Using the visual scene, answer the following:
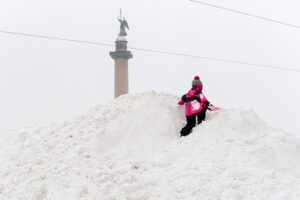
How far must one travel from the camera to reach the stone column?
55.9ft

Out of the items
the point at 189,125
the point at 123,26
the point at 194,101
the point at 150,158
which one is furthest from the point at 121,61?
the point at 150,158

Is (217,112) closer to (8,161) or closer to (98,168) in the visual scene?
(98,168)

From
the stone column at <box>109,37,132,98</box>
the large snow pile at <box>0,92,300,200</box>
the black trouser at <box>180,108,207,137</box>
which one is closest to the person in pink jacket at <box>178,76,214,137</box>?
the black trouser at <box>180,108,207,137</box>

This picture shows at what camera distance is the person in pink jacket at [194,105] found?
841 centimetres

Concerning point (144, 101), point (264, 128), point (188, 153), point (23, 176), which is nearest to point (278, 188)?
point (188, 153)

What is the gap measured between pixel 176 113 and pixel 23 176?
417cm

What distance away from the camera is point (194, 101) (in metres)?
8.59

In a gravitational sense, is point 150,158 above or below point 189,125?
below

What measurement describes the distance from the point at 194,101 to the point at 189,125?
A: 66cm

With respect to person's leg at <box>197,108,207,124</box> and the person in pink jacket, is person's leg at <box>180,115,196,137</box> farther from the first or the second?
person's leg at <box>197,108,207,124</box>

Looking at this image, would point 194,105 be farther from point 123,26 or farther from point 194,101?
point 123,26

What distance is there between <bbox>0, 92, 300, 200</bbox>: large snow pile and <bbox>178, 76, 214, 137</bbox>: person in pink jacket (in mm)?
225


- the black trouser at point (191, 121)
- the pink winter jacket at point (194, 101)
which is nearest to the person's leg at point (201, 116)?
the black trouser at point (191, 121)

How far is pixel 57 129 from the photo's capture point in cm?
909
